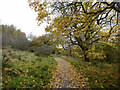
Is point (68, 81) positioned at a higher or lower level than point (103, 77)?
lower

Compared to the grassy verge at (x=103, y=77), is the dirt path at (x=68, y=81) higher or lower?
lower

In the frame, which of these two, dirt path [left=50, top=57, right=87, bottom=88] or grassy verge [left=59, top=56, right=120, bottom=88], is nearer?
grassy verge [left=59, top=56, right=120, bottom=88]

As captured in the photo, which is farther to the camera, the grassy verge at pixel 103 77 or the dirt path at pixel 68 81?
the dirt path at pixel 68 81

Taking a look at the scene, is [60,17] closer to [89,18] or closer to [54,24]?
[54,24]

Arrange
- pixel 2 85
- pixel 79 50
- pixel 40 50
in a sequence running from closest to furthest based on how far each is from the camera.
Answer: pixel 2 85, pixel 79 50, pixel 40 50

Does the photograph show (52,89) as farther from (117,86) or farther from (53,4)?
(53,4)

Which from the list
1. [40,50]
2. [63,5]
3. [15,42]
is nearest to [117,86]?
[63,5]

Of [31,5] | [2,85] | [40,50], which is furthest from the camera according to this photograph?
[40,50]

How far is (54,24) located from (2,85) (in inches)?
150

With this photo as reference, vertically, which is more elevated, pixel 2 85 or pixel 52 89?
pixel 2 85

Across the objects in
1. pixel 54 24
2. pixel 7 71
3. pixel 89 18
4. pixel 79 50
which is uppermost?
pixel 89 18

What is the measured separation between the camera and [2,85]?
3.21 m

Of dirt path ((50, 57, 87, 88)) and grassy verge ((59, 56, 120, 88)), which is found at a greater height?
grassy verge ((59, 56, 120, 88))

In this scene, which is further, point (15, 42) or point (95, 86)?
point (15, 42)
